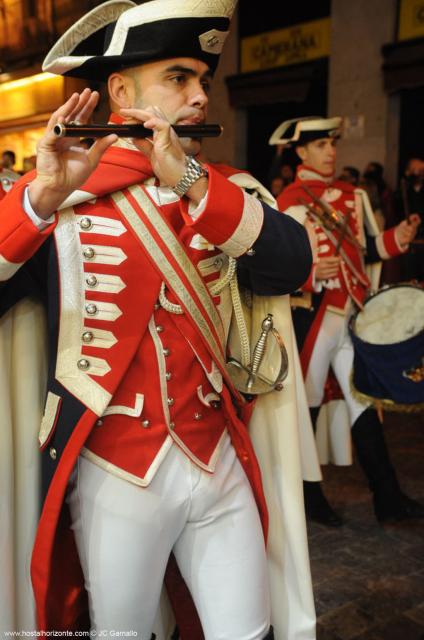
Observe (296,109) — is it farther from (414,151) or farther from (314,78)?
(414,151)

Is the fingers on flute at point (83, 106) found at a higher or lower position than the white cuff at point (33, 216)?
higher

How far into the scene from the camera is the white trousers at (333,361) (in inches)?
148

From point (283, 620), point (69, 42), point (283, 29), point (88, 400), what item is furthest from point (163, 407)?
point (283, 29)

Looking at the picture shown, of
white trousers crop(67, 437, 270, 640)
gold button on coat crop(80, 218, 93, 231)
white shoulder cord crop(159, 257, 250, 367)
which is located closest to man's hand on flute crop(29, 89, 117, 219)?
gold button on coat crop(80, 218, 93, 231)

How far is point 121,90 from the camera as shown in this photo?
173 cm

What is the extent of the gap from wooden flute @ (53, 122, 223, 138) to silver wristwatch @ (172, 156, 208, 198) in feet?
0.19

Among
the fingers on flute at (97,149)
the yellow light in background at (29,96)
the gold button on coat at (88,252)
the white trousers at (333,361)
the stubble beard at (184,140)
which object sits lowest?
the white trousers at (333,361)

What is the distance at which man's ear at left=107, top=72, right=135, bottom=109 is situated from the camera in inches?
67.3

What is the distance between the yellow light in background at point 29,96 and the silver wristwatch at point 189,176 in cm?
813

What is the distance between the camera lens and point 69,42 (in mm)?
1729

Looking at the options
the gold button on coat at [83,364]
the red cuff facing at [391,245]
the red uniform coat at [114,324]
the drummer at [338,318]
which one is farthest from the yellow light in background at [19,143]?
the gold button on coat at [83,364]

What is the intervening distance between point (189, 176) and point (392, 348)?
83.9 inches

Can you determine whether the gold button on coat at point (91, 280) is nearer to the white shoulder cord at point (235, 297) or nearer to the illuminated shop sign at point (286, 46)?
the white shoulder cord at point (235, 297)

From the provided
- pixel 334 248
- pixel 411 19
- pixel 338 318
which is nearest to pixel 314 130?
pixel 334 248
